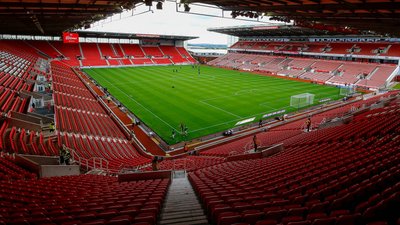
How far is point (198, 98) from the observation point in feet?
118

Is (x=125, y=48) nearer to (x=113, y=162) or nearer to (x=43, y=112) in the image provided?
(x=43, y=112)

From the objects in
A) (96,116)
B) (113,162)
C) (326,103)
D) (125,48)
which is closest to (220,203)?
(113,162)

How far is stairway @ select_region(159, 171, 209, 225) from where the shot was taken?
5309 millimetres

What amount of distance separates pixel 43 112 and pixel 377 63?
2139 inches

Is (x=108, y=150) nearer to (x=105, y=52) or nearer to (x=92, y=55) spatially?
(x=92, y=55)

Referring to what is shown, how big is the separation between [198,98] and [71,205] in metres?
30.5

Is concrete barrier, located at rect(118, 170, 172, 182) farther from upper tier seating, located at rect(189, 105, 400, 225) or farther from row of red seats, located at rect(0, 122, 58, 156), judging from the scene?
row of red seats, located at rect(0, 122, 58, 156)

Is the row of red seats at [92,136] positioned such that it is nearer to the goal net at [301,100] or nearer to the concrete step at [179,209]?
the concrete step at [179,209]

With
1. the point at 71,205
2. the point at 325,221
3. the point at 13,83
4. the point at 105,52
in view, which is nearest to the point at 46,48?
the point at 105,52

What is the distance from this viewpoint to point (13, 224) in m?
4.27

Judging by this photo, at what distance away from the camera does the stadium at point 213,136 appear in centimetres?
511

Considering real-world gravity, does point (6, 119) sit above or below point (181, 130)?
above

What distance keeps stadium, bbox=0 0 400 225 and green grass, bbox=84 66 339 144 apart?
0.26m

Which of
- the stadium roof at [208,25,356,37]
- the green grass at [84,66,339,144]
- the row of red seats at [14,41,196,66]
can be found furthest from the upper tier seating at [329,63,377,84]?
the row of red seats at [14,41,196,66]
